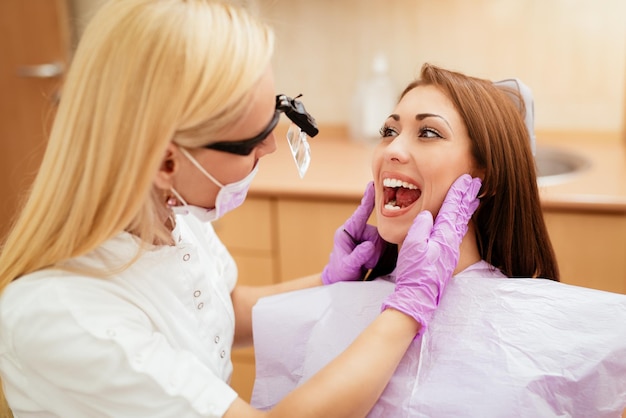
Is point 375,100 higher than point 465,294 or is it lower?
higher

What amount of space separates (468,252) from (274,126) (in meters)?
0.48

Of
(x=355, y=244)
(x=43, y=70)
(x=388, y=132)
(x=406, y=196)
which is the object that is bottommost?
(x=355, y=244)

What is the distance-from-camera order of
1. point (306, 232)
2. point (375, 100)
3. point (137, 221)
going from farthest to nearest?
1. point (375, 100)
2. point (306, 232)
3. point (137, 221)

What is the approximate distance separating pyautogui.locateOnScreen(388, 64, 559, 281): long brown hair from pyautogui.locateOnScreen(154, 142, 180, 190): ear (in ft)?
1.77

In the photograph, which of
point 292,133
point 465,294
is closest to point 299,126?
point 292,133

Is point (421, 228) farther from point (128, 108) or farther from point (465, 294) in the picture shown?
point (128, 108)

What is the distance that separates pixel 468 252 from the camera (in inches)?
50.0

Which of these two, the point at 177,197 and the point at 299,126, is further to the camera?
the point at 299,126

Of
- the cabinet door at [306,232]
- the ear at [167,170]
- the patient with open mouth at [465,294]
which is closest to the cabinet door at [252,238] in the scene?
the cabinet door at [306,232]

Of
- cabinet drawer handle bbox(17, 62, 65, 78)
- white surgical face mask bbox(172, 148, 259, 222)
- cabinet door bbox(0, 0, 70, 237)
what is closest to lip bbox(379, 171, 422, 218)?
white surgical face mask bbox(172, 148, 259, 222)

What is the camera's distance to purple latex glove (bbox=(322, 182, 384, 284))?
135 centimetres

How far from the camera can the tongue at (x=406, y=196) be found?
4.16ft

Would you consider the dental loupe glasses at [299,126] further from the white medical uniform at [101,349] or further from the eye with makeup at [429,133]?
the white medical uniform at [101,349]

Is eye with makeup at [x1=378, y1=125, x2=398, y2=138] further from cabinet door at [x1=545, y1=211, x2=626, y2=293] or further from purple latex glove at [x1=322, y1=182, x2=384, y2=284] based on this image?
cabinet door at [x1=545, y1=211, x2=626, y2=293]
